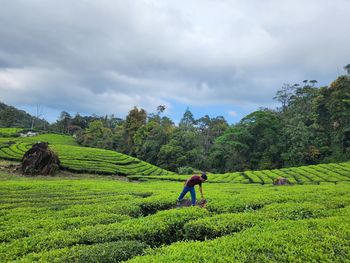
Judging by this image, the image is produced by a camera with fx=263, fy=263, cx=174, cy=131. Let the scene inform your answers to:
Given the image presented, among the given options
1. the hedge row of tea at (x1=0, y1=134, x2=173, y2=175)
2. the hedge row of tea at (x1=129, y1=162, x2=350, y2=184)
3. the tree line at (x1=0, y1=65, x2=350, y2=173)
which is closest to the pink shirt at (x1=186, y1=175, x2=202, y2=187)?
the hedge row of tea at (x1=129, y1=162, x2=350, y2=184)

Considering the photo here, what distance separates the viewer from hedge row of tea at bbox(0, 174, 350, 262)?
600 cm

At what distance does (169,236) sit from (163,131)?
184ft

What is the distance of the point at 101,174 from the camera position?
36594 millimetres

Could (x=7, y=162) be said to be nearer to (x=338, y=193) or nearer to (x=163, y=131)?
(x=163, y=131)

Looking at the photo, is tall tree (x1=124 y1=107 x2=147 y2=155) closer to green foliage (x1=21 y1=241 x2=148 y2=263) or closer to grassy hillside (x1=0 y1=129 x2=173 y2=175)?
grassy hillside (x1=0 y1=129 x2=173 y2=175)

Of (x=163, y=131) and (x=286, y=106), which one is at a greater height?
(x=286, y=106)

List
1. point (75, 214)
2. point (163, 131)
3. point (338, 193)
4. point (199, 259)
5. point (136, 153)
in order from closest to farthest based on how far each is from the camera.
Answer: point (199, 259)
point (75, 214)
point (338, 193)
point (163, 131)
point (136, 153)

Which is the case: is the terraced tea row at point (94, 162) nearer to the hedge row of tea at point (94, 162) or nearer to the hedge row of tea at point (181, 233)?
the hedge row of tea at point (94, 162)

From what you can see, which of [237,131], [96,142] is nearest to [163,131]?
[237,131]

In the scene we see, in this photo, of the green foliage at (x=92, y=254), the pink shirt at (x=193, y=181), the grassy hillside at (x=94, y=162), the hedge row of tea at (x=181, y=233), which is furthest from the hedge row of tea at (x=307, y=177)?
the green foliage at (x=92, y=254)

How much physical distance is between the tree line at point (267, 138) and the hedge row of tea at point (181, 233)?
39.9 m

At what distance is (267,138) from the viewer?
2219 inches

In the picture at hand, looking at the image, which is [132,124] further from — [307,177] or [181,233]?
[181,233]

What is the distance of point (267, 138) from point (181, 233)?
51360 mm
